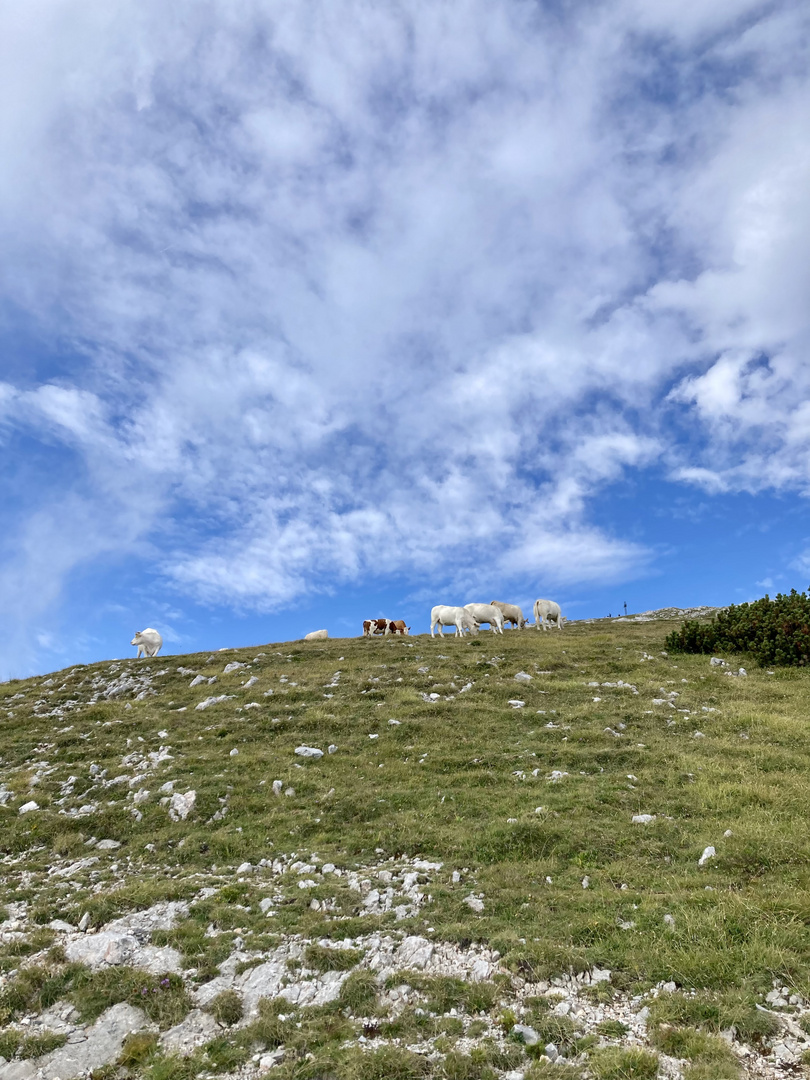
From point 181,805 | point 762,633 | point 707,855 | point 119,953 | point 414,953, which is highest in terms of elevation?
point 762,633

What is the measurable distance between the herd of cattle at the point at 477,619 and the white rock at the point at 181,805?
22.3m

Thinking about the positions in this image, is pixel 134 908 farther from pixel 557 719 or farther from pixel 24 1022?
pixel 557 719

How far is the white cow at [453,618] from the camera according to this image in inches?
1473

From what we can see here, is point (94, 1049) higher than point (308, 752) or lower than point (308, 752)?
lower

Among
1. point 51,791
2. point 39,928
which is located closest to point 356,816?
point 39,928

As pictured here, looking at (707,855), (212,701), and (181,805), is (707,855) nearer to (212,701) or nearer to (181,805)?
(181,805)

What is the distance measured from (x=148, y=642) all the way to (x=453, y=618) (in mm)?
17258

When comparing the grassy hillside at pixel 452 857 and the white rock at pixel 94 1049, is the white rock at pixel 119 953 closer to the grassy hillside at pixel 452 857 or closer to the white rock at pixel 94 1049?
the grassy hillside at pixel 452 857

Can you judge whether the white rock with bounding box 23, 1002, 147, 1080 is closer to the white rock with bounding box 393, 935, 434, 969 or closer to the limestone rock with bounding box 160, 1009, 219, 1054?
the limestone rock with bounding box 160, 1009, 219, 1054

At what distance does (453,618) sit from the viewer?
125 ft

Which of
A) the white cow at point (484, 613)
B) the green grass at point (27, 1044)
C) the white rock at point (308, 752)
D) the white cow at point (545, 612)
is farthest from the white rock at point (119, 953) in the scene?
the white cow at point (545, 612)

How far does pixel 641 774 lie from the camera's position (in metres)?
15.2

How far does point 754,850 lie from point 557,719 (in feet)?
28.2

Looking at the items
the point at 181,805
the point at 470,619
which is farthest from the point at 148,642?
the point at 181,805
